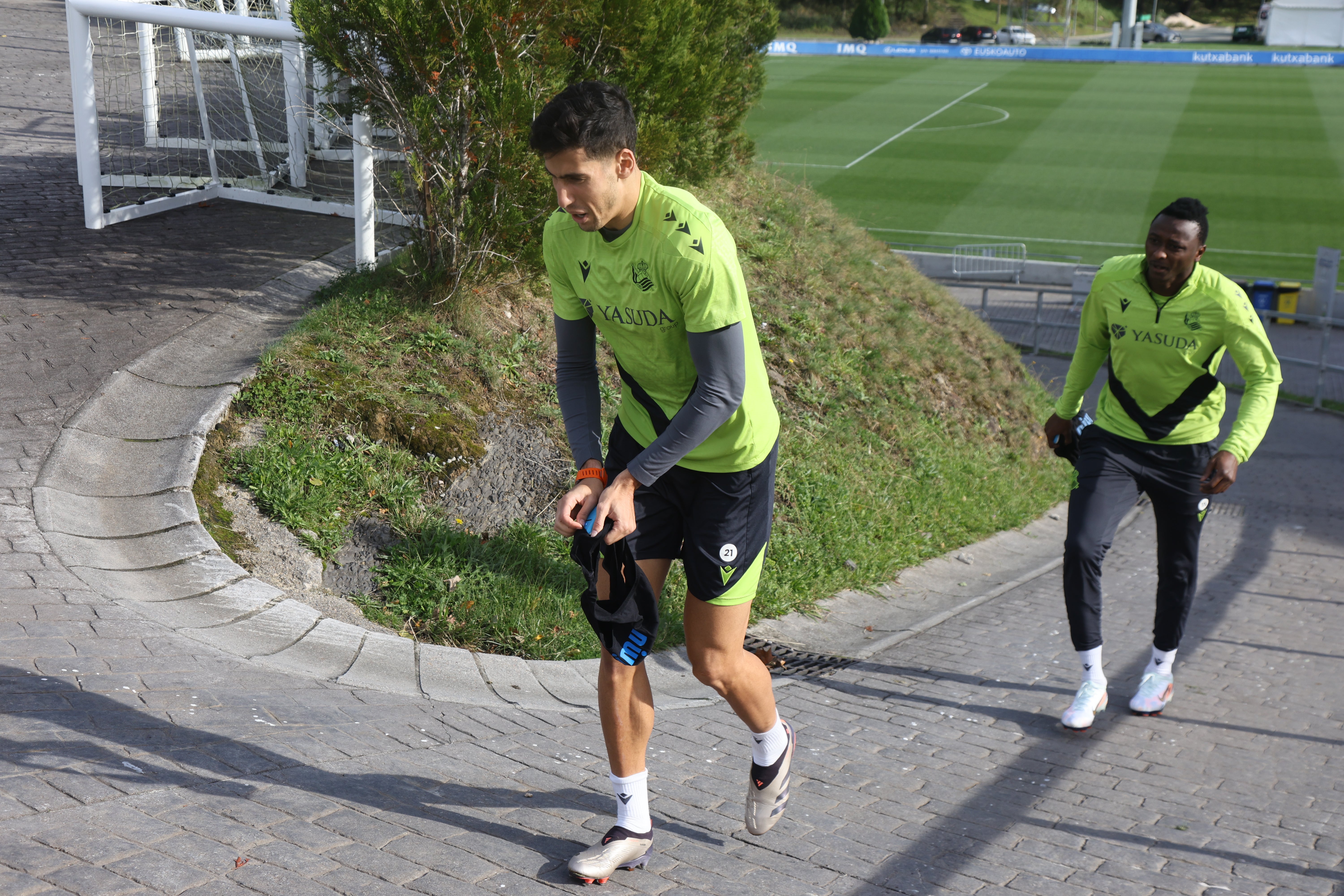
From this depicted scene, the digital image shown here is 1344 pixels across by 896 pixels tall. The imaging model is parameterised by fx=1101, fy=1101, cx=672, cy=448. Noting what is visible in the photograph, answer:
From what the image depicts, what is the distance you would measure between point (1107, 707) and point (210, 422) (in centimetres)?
465

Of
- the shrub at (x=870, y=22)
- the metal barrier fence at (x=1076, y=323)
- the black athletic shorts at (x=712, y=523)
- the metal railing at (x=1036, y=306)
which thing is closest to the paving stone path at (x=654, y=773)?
the black athletic shorts at (x=712, y=523)

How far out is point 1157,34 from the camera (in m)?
74.3

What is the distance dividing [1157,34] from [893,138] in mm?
44848

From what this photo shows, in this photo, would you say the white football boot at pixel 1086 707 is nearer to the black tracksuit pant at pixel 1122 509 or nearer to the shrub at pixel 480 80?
the black tracksuit pant at pixel 1122 509

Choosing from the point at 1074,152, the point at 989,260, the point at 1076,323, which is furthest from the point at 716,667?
the point at 1074,152

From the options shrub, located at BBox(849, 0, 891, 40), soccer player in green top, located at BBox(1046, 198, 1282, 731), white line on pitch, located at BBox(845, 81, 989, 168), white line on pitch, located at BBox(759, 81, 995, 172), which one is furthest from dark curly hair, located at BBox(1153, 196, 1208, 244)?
shrub, located at BBox(849, 0, 891, 40)

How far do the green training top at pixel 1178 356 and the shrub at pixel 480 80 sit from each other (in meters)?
3.61

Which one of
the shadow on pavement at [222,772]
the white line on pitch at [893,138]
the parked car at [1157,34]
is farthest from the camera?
the parked car at [1157,34]

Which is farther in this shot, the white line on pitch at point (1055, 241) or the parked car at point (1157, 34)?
the parked car at point (1157, 34)

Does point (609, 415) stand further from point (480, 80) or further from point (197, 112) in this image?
point (197, 112)

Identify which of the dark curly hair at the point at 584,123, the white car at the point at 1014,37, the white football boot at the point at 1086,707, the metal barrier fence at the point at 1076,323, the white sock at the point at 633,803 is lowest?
the metal barrier fence at the point at 1076,323

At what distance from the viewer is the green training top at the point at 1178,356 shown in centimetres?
456

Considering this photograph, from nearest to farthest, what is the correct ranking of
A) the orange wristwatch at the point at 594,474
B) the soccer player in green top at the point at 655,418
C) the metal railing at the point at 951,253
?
the soccer player in green top at the point at 655,418 → the orange wristwatch at the point at 594,474 → the metal railing at the point at 951,253

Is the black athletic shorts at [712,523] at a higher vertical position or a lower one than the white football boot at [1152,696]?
higher
